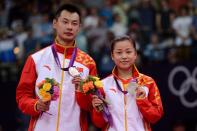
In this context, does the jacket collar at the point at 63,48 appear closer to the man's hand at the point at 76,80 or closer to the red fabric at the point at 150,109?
the man's hand at the point at 76,80

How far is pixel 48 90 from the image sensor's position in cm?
351

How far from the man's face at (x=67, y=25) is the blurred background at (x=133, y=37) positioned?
3.69 meters

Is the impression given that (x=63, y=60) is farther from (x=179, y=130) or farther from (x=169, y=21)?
(x=169, y=21)

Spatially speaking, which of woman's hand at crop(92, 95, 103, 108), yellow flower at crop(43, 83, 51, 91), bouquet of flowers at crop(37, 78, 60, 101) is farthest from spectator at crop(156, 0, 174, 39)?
yellow flower at crop(43, 83, 51, 91)

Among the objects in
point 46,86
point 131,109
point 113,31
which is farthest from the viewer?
point 113,31

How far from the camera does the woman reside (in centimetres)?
376

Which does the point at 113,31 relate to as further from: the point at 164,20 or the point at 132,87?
the point at 132,87

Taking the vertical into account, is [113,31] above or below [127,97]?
above

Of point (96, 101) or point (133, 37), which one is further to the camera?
point (133, 37)

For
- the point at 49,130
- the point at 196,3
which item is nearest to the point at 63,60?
the point at 49,130

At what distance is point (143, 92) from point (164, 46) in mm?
6259

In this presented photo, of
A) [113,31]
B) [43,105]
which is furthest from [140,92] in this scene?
[113,31]

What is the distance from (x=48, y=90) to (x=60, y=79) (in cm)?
46

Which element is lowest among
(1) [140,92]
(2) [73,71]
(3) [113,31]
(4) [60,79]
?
(1) [140,92]
